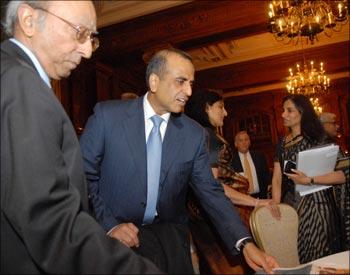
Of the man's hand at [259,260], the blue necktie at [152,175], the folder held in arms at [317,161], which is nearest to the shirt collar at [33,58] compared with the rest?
the blue necktie at [152,175]

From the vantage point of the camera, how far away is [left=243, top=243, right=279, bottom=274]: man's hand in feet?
4.55

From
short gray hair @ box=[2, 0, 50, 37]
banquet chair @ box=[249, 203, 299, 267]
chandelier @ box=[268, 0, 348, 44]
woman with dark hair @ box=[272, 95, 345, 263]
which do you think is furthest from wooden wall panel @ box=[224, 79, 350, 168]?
short gray hair @ box=[2, 0, 50, 37]

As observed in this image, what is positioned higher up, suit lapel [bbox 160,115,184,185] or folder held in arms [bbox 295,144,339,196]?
suit lapel [bbox 160,115,184,185]

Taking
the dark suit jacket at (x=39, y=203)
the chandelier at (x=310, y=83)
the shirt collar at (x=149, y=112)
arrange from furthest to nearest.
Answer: the chandelier at (x=310, y=83)
the shirt collar at (x=149, y=112)
the dark suit jacket at (x=39, y=203)

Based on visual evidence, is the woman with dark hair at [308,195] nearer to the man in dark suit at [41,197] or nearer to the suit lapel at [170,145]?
the suit lapel at [170,145]

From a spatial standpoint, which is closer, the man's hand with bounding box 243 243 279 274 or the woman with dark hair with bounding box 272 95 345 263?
the man's hand with bounding box 243 243 279 274

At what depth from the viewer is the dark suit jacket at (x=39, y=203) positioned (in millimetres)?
737

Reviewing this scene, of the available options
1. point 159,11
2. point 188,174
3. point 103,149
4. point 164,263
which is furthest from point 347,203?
point 159,11

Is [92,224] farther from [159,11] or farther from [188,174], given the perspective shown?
[159,11]

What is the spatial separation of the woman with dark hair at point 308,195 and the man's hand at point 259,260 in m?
1.33

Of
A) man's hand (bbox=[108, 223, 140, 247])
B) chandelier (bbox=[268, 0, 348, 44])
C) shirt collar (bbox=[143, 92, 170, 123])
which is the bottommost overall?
man's hand (bbox=[108, 223, 140, 247])

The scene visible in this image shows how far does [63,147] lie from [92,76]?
658cm

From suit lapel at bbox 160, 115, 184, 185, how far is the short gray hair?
906mm

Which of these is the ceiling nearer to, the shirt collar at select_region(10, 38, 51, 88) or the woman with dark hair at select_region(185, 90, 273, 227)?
the woman with dark hair at select_region(185, 90, 273, 227)
